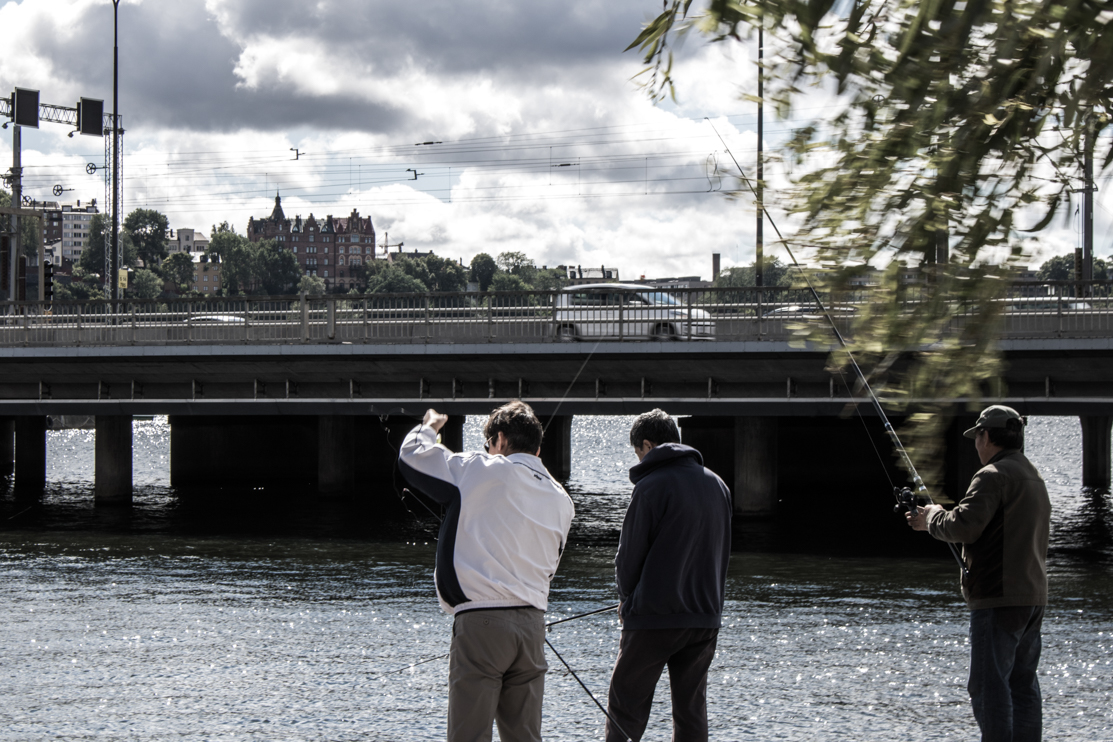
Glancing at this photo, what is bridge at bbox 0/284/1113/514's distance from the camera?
21219mm

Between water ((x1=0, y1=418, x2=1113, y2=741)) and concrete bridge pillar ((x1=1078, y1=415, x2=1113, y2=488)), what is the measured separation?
32.9 ft

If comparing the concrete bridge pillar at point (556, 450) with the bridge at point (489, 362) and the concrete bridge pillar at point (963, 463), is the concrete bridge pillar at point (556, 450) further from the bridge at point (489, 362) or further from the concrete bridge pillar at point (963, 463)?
the concrete bridge pillar at point (963, 463)

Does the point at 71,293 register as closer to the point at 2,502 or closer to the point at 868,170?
the point at 2,502

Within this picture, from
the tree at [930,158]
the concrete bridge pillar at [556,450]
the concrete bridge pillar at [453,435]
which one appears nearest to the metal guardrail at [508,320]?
the concrete bridge pillar at [453,435]

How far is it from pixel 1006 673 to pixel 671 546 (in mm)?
1831

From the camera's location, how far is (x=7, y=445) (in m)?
41.8

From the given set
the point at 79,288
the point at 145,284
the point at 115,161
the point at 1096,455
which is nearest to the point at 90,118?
the point at 115,161

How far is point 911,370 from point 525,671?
8.88 feet

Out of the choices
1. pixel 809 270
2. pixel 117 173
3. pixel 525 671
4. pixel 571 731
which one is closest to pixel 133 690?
pixel 571 731

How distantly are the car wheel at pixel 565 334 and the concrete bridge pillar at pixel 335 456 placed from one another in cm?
985

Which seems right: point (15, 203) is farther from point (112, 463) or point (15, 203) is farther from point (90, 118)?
point (112, 463)

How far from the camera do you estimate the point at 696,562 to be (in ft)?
18.5

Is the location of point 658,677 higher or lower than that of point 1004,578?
lower

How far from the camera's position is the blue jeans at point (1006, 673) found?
575cm
